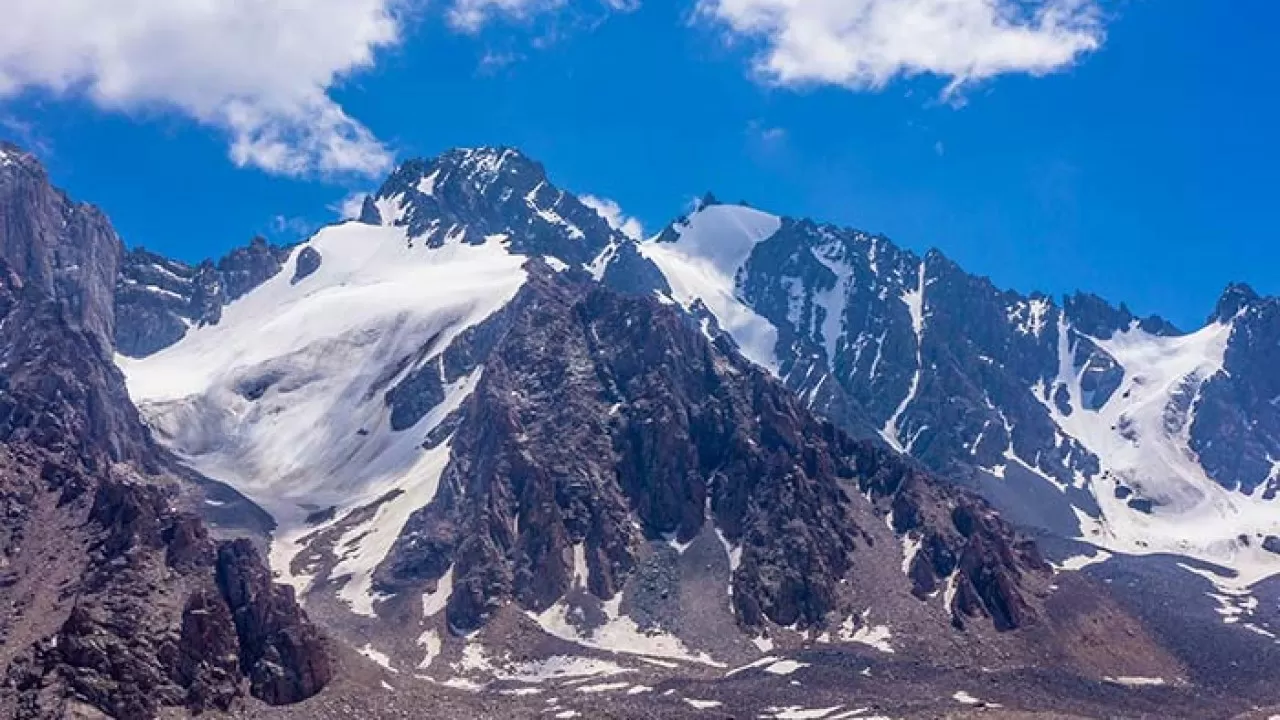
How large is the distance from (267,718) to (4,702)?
1303 inches

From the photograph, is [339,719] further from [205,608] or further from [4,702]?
[4,702]

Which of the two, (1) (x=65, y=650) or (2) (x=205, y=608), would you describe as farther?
(2) (x=205, y=608)

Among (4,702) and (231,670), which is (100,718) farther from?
(231,670)

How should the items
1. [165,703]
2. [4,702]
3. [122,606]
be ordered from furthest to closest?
[122,606] → [165,703] → [4,702]

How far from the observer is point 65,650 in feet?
580

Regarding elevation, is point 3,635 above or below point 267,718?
above

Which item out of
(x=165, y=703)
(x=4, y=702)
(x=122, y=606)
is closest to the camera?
(x=4, y=702)

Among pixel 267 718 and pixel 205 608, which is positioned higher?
pixel 205 608

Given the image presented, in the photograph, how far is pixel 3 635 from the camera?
645ft

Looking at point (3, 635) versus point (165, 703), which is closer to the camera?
point (165, 703)

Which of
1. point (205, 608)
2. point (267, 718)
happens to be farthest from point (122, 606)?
point (267, 718)

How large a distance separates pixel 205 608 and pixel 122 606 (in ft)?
33.8

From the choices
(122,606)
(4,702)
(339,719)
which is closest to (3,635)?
(122,606)

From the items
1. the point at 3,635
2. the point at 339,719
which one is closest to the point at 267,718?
the point at 339,719
